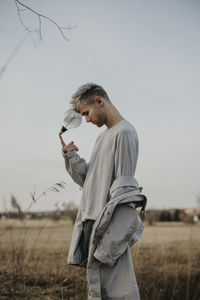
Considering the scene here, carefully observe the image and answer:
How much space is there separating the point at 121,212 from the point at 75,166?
1.43 feet

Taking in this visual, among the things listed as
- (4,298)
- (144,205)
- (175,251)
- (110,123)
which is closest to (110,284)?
(144,205)

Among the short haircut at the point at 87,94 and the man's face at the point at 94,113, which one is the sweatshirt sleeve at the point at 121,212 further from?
the short haircut at the point at 87,94

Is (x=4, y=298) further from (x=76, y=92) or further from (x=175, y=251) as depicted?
(x=175, y=251)

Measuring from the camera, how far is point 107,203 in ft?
5.53

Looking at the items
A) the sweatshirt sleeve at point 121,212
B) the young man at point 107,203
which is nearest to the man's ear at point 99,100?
the young man at point 107,203

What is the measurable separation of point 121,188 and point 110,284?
0.48m

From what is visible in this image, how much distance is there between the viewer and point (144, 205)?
5.89ft

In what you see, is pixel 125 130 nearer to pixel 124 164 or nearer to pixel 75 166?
pixel 124 164

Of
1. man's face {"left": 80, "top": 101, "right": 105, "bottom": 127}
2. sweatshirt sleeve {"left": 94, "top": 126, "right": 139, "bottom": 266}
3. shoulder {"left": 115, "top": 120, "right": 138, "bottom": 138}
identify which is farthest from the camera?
man's face {"left": 80, "top": 101, "right": 105, "bottom": 127}

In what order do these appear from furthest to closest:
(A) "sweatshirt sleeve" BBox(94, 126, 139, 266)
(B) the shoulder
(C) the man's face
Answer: (C) the man's face, (B) the shoulder, (A) "sweatshirt sleeve" BBox(94, 126, 139, 266)

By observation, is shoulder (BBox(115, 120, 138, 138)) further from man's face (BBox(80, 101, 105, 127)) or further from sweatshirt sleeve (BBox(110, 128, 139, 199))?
man's face (BBox(80, 101, 105, 127))

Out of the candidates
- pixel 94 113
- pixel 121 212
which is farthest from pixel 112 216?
pixel 94 113

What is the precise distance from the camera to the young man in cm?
166

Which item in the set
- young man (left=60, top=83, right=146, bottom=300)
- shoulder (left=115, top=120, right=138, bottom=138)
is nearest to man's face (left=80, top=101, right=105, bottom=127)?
young man (left=60, top=83, right=146, bottom=300)
